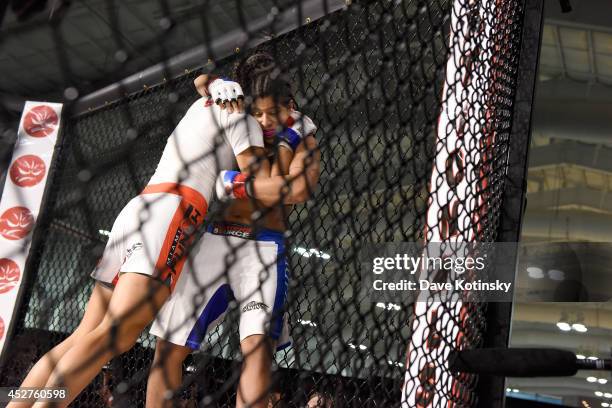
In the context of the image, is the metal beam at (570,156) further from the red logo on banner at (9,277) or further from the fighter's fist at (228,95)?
the fighter's fist at (228,95)

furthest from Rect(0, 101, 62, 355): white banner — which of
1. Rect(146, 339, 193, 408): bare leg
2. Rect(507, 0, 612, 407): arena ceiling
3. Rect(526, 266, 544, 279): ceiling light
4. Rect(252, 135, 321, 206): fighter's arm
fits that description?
Rect(526, 266, 544, 279): ceiling light

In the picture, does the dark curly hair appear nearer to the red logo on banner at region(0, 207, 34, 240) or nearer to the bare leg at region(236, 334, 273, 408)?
the bare leg at region(236, 334, 273, 408)

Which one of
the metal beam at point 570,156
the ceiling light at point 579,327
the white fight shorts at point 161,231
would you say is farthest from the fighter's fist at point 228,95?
the ceiling light at point 579,327

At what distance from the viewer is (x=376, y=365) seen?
0.65m

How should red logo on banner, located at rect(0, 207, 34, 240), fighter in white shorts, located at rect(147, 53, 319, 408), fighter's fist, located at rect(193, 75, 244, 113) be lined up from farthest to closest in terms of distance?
red logo on banner, located at rect(0, 207, 34, 240) → fighter in white shorts, located at rect(147, 53, 319, 408) → fighter's fist, located at rect(193, 75, 244, 113)

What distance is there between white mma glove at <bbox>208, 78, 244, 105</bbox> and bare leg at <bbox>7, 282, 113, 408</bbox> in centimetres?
40

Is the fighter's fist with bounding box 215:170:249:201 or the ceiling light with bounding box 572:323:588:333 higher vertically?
the ceiling light with bounding box 572:323:588:333

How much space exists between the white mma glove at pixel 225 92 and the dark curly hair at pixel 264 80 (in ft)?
0.11

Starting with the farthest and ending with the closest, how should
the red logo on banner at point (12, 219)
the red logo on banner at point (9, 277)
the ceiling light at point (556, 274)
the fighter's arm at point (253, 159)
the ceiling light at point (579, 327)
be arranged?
the ceiling light at point (579, 327)
the ceiling light at point (556, 274)
the red logo on banner at point (9, 277)
the red logo on banner at point (12, 219)
the fighter's arm at point (253, 159)

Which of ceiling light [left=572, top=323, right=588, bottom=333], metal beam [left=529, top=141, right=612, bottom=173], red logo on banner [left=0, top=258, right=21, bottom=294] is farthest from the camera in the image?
ceiling light [left=572, top=323, right=588, bottom=333]

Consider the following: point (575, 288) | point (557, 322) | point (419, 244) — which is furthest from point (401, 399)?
point (557, 322)

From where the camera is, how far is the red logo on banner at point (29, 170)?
1.85 metres

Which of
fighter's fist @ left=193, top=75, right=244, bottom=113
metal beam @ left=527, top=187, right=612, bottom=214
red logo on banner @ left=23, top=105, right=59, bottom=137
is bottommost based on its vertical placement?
fighter's fist @ left=193, top=75, right=244, bottom=113

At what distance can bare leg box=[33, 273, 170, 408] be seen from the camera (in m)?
0.78
